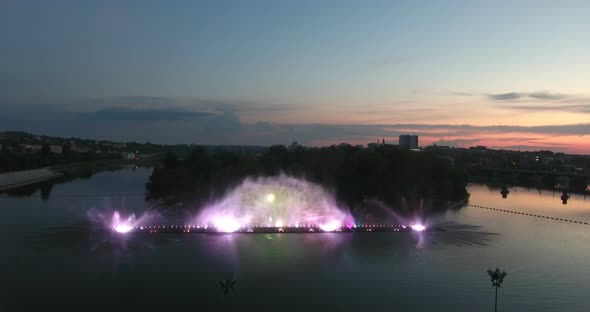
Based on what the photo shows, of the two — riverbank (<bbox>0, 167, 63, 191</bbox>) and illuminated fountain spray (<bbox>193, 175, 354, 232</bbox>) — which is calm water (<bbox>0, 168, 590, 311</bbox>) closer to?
illuminated fountain spray (<bbox>193, 175, 354, 232</bbox>)

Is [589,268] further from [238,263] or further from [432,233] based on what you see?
[238,263]

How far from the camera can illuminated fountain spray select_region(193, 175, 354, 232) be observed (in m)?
34.4

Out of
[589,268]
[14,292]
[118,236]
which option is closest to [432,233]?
[589,268]

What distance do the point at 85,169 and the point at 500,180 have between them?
81369 millimetres

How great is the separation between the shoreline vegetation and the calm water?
36.1 ft

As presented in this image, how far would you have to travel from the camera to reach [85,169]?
10581 centimetres

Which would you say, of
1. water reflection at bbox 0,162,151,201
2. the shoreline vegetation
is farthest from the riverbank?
the shoreline vegetation

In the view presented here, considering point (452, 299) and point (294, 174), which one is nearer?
point (452, 299)

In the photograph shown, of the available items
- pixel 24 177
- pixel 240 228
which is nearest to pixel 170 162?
pixel 24 177

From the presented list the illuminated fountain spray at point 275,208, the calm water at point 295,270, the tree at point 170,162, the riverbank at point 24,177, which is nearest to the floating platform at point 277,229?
the illuminated fountain spray at point 275,208

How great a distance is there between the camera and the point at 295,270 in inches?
878

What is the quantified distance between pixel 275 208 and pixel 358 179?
9.89m

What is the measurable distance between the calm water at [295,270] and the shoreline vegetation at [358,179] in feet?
36.1

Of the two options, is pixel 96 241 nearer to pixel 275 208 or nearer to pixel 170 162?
pixel 275 208
